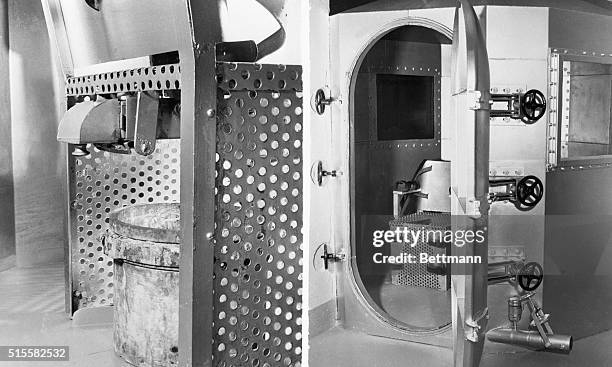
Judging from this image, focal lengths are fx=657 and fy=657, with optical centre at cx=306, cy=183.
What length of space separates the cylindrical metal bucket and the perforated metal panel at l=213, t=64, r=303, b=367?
2.13ft

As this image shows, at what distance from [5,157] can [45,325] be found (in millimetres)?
1765

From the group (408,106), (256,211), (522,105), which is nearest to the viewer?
(256,211)

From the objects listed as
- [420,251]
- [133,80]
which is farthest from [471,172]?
[420,251]

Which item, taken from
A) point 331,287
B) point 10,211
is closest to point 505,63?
point 331,287

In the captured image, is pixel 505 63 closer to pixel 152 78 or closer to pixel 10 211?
pixel 152 78

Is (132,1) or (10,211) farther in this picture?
(10,211)

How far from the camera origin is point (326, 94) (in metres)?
3.54

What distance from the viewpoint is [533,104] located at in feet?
9.82

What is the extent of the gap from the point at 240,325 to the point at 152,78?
96 centimetres

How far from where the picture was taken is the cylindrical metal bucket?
2631mm

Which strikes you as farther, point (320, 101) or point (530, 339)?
point (320, 101)

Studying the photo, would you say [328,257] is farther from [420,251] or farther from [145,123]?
[145,123]

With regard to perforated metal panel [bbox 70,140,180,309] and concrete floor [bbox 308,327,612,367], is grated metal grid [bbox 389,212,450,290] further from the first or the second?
perforated metal panel [bbox 70,140,180,309]

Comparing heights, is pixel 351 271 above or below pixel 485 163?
below
